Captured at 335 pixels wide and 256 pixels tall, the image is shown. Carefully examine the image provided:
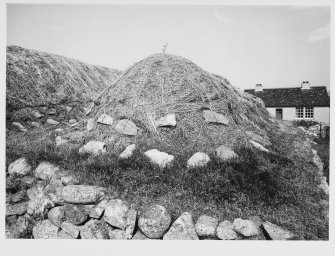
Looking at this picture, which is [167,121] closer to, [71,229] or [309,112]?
[71,229]

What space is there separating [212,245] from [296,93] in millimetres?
18288

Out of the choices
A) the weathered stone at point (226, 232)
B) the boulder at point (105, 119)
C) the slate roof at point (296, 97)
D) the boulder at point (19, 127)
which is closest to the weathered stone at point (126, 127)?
the boulder at point (105, 119)

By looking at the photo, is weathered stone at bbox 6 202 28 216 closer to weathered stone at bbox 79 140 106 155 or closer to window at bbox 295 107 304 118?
weathered stone at bbox 79 140 106 155

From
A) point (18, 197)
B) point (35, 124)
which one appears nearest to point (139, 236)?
point (18, 197)

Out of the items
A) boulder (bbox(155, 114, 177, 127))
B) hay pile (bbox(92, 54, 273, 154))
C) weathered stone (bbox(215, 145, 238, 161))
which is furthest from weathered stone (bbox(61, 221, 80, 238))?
weathered stone (bbox(215, 145, 238, 161))

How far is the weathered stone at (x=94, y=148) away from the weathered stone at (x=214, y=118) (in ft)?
7.61

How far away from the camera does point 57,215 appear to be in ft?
11.3

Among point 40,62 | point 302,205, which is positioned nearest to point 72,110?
point 40,62

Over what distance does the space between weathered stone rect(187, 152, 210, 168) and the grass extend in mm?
108

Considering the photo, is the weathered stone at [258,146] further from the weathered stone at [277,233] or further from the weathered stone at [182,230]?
the weathered stone at [182,230]

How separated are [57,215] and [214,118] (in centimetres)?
361

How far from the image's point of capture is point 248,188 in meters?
3.70

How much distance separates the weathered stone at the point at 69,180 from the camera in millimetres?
3695

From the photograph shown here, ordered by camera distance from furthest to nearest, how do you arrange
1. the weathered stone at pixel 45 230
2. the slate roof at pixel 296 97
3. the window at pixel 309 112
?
the window at pixel 309 112 < the slate roof at pixel 296 97 < the weathered stone at pixel 45 230
